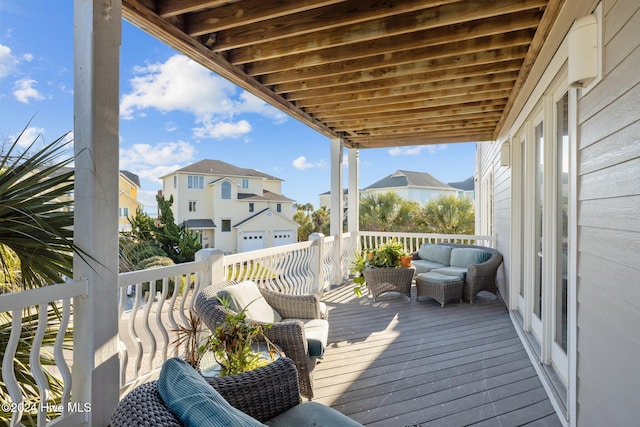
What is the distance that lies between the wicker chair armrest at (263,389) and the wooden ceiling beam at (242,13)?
7.64 ft

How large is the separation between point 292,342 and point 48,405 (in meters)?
1.38

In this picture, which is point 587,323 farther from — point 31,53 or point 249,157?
point 249,157

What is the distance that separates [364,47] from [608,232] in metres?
2.41

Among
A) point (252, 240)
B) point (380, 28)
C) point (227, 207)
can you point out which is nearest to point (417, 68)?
point (380, 28)

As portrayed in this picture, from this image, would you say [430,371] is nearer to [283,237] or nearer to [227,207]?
[227,207]

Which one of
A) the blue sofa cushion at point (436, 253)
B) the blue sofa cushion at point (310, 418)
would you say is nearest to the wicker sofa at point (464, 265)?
the blue sofa cushion at point (436, 253)

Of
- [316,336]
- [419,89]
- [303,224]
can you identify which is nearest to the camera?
[316,336]

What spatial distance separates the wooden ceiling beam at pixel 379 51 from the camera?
8.86ft

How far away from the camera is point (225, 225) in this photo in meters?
22.9

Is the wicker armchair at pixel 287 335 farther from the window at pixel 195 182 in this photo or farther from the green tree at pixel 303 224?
the window at pixel 195 182

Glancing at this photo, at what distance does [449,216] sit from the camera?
13.7 m

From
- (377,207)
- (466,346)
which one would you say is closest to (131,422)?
(466,346)

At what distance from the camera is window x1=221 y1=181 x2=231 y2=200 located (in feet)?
74.5

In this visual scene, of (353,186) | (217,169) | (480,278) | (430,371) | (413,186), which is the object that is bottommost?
(430,371)
